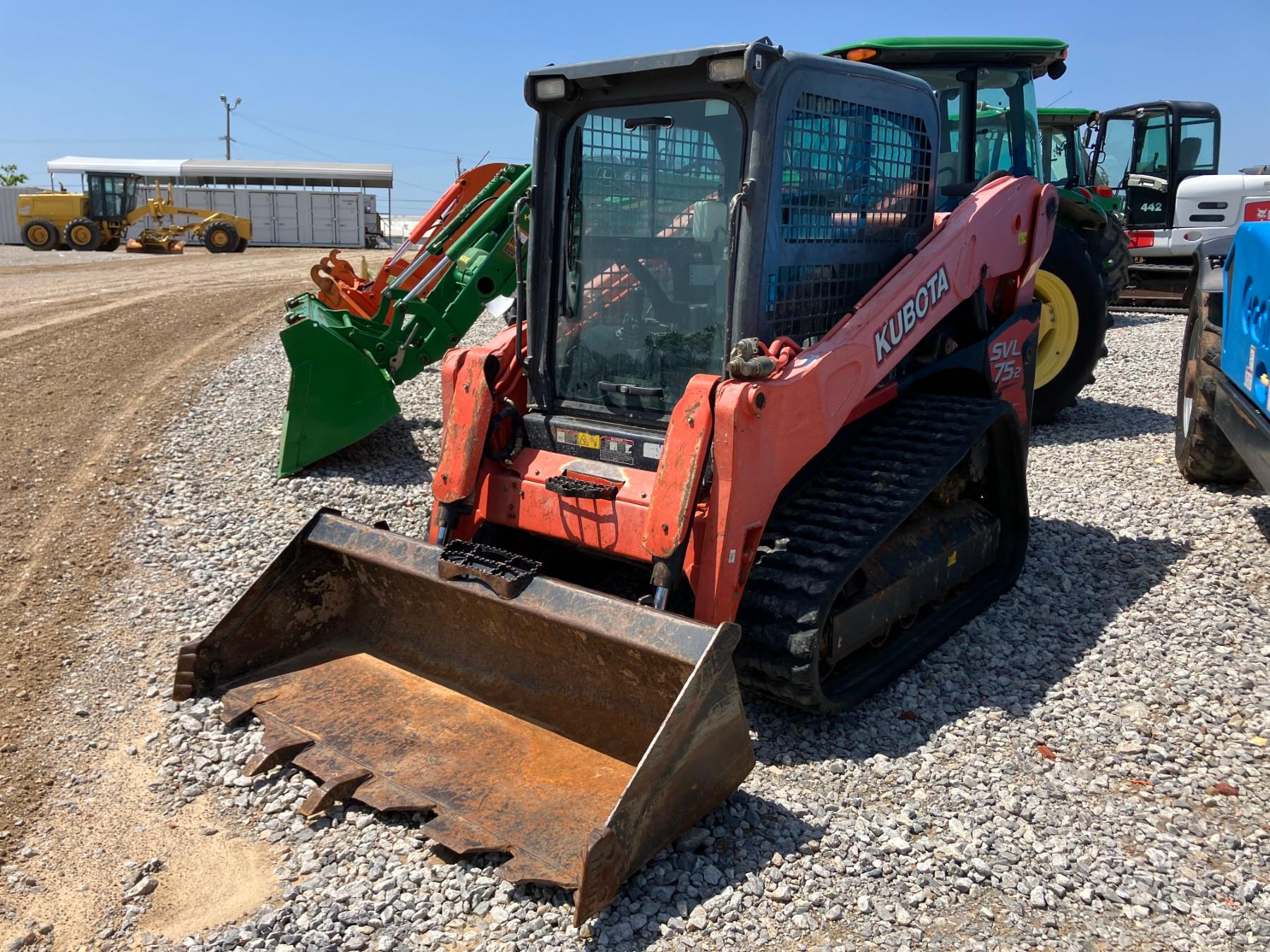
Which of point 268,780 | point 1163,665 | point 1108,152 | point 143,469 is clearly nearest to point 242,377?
point 143,469

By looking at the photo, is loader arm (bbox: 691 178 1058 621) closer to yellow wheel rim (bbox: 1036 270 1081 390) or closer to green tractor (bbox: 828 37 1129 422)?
green tractor (bbox: 828 37 1129 422)

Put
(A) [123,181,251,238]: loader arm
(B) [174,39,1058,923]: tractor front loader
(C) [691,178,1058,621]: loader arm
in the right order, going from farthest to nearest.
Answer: (A) [123,181,251,238]: loader arm → (C) [691,178,1058,621]: loader arm → (B) [174,39,1058,923]: tractor front loader

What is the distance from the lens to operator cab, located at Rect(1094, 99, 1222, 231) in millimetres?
14906

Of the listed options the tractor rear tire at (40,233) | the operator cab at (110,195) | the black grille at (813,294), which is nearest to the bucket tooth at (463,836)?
the black grille at (813,294)

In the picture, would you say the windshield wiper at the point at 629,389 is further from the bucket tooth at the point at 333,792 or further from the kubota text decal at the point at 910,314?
the bucket tooth at the point at 333,792

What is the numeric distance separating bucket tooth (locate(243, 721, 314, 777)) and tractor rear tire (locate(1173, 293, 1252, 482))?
529 cm

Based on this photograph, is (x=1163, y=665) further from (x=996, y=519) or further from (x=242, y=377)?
(x=242, y=377)

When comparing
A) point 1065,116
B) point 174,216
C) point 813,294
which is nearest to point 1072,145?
point 1065,116

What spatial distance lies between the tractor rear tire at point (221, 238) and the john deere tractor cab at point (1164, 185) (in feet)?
86.3

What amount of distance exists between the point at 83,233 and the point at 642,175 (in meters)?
33.5

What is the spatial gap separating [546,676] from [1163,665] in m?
2.58

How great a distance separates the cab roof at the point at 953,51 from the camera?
7465 millimetres

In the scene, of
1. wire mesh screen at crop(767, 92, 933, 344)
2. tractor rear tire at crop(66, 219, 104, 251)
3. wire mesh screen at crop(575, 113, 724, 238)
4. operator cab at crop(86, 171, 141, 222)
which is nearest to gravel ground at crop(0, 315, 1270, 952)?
wire mesh screen at crop(767, 92, 933, 344)

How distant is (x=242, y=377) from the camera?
36.0ft
